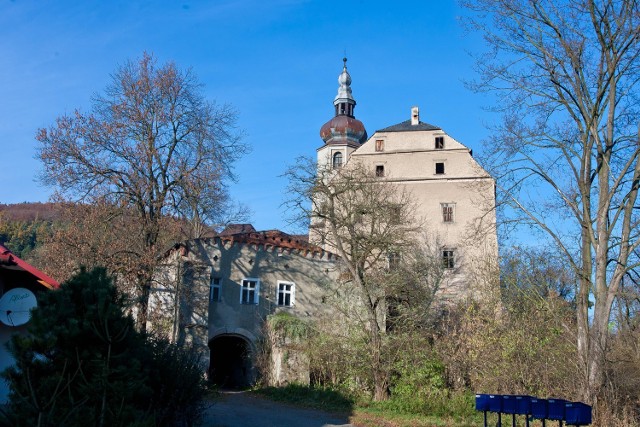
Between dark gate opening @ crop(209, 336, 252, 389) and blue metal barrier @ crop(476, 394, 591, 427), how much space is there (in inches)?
634

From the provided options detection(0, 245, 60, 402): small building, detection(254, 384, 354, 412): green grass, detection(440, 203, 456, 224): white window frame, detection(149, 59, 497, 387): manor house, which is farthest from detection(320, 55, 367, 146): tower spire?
detection(0, 245, 60, 402): small building

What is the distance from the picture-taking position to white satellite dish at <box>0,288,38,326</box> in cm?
1157

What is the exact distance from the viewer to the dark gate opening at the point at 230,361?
2639 cm

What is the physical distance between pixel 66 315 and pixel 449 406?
14.8 metres

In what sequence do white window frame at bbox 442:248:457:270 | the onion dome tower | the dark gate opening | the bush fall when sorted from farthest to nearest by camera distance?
the onion dome tower → white window frame at bbox 442:248:457:270 → the dark gate opening → the bush

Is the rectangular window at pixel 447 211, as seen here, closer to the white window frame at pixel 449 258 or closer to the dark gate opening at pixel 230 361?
the white window frame at pixel 449 258

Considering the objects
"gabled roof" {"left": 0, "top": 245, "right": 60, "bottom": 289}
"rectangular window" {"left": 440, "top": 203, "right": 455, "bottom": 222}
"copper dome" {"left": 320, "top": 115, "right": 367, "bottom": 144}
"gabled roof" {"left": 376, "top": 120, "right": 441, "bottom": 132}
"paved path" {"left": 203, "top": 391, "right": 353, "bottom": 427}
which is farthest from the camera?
"copper dome" {"left": 320, "top": 115, "right": 367, "bottom": 144}

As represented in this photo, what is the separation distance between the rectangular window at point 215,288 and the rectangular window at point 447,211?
14.1 metres

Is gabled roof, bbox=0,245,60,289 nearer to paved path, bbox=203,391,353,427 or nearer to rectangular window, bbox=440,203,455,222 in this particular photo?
paved path, bbox=203,391,353,427

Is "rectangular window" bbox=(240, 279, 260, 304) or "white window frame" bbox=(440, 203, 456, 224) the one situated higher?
"white window frame" bbox=(440, 203, 456, 224)

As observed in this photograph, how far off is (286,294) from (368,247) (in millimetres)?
5958

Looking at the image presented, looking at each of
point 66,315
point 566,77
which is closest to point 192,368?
point 66,315

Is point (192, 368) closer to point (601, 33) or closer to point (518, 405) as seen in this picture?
point (518, 405)

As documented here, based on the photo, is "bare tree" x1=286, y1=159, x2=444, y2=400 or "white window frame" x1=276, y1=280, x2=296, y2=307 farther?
"white window frame" x1=276, y1=280, x2=296, y2=307
